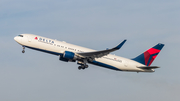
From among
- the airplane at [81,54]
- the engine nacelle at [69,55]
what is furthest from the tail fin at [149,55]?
the engine nacelle at [69,55]

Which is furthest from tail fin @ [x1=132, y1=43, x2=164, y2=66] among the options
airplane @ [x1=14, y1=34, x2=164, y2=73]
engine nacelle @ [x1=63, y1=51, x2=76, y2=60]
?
engine nacelle @ [x1=63, y1=51, x2=76, y2=60]

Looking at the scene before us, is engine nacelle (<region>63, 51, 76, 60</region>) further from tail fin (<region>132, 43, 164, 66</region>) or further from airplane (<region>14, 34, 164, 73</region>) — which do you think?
tail fin (<region>132, 43, 164, 66</region>)

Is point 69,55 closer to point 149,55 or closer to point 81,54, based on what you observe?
point 81,54

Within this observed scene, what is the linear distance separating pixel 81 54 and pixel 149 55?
15933 millimetres

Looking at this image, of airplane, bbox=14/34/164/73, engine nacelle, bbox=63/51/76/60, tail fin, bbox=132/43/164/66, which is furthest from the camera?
tail fin, bbox=132/43/164/66

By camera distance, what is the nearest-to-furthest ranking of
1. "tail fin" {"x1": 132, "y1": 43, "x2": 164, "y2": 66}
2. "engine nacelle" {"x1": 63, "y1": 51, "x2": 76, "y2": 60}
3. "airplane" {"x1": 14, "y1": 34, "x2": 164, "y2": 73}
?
"engine nacelle" {"x1": 63, "y1": 51, "x2": 76, "y2": 60} < "airplane" {"x1": 14, "y1": 34, "x2": 164, "y2": 73} < "tail fin" {"x1": 132, "y1": 43, "x2": 164, "y2": 66}

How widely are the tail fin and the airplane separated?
2.32 feet

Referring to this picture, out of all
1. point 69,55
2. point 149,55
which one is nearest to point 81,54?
point 69,55

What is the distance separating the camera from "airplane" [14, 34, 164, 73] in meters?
50.6

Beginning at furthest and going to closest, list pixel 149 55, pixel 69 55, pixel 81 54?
pixel 149 55 → pixel 81 54 → pixel 69 55

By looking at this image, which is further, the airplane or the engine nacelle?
the airplane

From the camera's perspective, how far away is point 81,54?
2023 inches

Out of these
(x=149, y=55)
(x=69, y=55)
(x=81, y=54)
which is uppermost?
(x=149, y=55)

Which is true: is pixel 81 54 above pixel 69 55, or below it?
above
